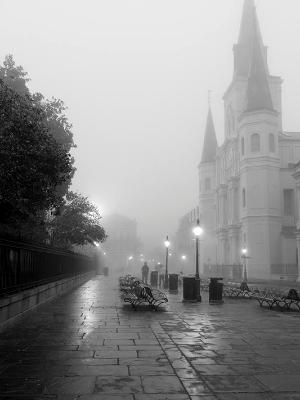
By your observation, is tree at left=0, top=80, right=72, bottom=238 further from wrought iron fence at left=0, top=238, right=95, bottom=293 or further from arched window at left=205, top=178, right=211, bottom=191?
arched window at left=205, top=178, right=211, bottom=191

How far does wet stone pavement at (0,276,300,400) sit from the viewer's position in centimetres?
564

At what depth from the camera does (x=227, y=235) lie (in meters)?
67.4

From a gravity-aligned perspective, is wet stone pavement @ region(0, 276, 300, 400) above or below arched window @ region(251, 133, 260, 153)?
below

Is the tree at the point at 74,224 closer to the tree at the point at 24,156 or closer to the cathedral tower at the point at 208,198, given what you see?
the tree at the point at 24,156

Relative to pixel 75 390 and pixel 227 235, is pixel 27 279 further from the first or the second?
pixel 227 235

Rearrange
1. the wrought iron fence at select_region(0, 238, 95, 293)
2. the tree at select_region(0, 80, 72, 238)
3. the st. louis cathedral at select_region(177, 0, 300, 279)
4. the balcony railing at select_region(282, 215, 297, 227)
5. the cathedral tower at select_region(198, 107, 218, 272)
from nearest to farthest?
the wrought iron fence at select_region(0, 238, 95, 293) < the tree at select_region(0, 80, 72, 238) < the st. louis cathedral at select_region(177, 0, 300, 279) < the balcony railing at select_region(282, 215, 297, 227) < the cathedral tower at select_region(198, 107, 218, 272)

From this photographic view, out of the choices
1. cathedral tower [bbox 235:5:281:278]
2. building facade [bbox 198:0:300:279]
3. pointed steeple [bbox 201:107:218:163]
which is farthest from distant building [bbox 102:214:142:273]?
cathedral tower [bbox 235:5:281:278]

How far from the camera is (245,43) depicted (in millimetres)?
71750

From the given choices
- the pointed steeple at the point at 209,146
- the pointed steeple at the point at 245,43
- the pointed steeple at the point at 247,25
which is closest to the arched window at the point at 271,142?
the pointed steeple at the point at 245,43

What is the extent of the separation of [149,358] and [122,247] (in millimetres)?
138363

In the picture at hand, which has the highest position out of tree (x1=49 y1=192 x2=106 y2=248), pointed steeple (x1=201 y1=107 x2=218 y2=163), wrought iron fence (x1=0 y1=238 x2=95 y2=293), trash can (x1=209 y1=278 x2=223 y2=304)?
pointed steeple (x1=201 y1=107 x2=218 y2=163)

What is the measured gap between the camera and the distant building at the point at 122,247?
137875mm

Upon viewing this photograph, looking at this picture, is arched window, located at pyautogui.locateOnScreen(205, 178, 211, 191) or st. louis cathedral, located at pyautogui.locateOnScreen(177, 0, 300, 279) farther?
arched window, located at pyautogui.locateOnScreen(205, 178, 211, 191)

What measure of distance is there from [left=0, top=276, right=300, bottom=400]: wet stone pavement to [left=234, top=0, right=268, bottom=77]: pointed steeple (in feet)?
205
